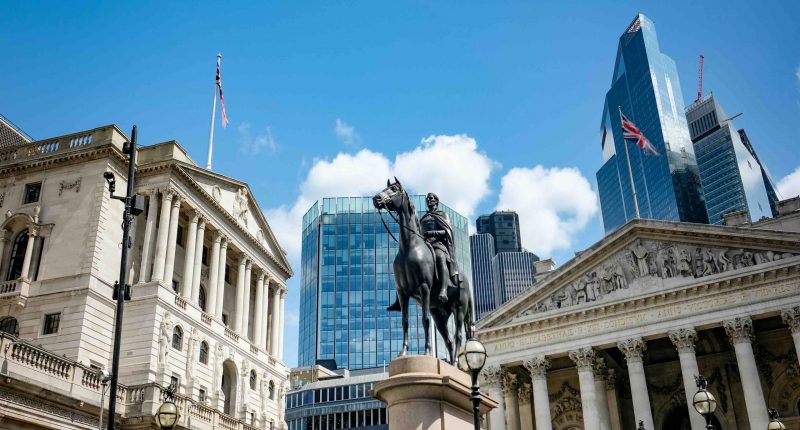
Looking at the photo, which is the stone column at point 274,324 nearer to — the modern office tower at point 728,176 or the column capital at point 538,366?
the column capital at point 538,366

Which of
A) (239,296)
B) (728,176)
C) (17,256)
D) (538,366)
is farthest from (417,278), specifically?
(728,176)

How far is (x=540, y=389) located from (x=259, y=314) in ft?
71.1

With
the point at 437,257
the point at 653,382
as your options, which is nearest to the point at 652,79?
the point at 653,382

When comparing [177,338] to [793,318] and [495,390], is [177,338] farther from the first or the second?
[793,318]

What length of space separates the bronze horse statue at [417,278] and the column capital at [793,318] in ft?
103

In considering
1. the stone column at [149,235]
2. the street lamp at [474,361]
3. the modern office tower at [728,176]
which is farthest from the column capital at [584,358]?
the modern office tower at [728,176]

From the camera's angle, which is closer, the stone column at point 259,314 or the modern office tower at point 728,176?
the stone column at point 259,314

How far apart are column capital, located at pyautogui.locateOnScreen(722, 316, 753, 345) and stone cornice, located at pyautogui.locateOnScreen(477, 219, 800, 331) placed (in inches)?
178

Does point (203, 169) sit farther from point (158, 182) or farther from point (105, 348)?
point (105, 348)

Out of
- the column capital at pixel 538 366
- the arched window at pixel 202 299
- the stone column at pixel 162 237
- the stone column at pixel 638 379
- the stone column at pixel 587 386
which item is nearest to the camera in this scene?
the stone column at pixel 638 379

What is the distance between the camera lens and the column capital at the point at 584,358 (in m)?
43.2

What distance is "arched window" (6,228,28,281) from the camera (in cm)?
3853

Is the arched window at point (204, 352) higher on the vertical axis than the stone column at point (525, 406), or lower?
higher

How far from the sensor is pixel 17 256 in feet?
128
